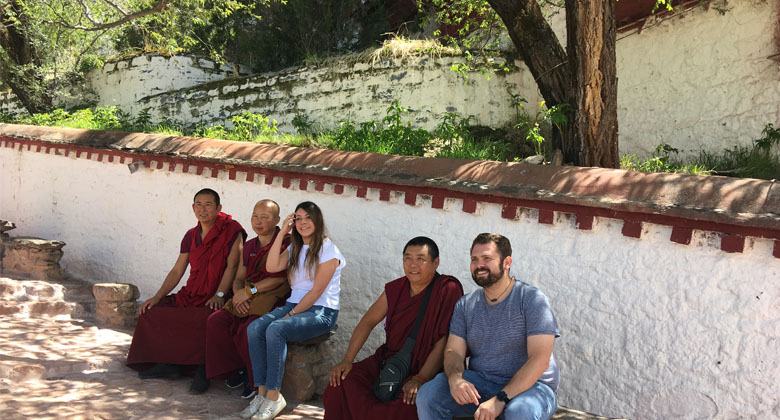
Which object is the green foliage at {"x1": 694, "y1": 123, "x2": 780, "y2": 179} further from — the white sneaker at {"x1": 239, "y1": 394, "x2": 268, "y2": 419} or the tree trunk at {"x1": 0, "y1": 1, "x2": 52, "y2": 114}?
the tree trunk at {"x1": 0, "y1": 1, "x2": 52, "y2": 114}

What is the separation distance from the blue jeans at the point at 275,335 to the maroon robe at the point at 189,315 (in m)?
0.72

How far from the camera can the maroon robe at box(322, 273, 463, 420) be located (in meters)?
3.45

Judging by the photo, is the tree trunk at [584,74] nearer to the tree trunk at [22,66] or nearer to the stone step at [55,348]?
the stone step at [55,348]

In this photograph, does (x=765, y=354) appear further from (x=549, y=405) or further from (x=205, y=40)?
(x=205, y=40)

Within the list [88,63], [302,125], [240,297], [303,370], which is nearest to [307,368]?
[303,370]

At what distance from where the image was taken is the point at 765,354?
3285mm

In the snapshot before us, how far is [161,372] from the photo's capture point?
467 centimetres

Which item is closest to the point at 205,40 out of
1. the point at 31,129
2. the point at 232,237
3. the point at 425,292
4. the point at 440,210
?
the point at 31,129

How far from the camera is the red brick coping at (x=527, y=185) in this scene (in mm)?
3357

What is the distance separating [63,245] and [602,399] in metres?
5.94

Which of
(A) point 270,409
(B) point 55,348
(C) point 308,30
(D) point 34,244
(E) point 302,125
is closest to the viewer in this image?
(A) point 270,409

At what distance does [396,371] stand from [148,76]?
9.08 meters

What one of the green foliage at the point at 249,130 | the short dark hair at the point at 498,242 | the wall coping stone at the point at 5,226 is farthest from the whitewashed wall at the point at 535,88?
the short dark hair at the point at 498,242

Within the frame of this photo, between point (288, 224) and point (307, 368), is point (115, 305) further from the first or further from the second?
point (307, 368)
